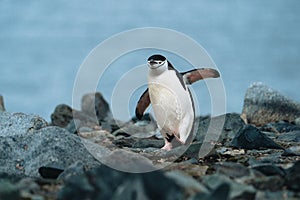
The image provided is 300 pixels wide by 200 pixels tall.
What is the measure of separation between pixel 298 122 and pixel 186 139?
586 cm

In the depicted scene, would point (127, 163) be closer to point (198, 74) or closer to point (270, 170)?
point (270, 170)

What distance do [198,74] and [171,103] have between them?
886mm

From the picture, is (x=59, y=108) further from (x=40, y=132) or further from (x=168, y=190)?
(x=168, y=190)

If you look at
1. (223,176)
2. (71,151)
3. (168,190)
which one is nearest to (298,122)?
(71,151)

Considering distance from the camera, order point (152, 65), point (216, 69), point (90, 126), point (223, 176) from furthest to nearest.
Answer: point (90, 126) < point (216, 69) < point (152, 65) < point (223, 176)

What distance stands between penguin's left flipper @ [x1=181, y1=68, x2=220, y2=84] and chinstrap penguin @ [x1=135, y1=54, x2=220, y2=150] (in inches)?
11.3

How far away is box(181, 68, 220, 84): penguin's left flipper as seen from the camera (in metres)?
8.35

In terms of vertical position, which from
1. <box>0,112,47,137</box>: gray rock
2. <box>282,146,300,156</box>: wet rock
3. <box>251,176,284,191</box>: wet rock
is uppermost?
<box>0,112,47,137</box>: gray rock

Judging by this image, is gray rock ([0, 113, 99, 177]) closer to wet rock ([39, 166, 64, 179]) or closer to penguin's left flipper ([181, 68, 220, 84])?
wet rock ([39, 166, 64, 179])

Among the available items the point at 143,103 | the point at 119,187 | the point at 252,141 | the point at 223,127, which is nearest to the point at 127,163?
the point at 119,187

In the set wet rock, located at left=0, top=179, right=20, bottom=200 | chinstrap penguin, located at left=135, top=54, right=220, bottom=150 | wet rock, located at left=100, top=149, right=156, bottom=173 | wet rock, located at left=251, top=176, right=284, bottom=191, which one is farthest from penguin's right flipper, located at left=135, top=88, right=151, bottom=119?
wet rock, located at left=0, top=179, right=20, bottom=200

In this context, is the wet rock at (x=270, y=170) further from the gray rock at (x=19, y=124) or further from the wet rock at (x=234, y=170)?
the gray rock at (x=19, y=124)

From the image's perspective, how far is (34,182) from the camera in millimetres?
4754

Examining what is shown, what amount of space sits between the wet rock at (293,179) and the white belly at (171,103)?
3.11m
